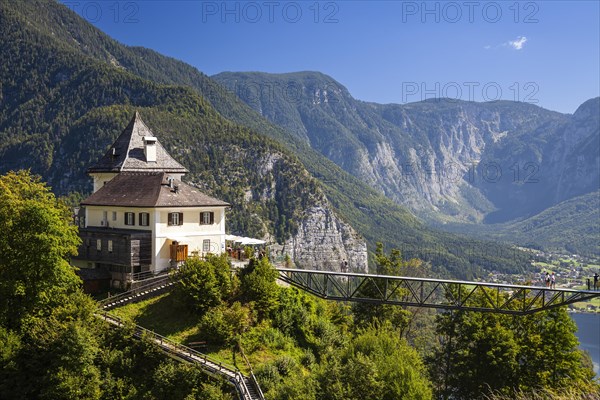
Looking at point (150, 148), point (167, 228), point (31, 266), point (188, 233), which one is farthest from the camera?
point (150, 148)

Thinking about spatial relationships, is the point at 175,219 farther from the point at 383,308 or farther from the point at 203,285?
the point at 383,308

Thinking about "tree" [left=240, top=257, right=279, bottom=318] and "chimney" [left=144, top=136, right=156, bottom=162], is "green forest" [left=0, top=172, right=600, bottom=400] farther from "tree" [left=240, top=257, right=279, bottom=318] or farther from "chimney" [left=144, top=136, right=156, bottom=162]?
"chimney" [left=144, top=136, right=156, bottom=162]

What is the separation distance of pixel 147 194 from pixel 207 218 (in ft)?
19.1

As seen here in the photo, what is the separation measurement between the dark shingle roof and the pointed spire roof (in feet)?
23.4

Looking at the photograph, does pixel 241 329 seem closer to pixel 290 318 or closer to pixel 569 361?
pixel 290 318

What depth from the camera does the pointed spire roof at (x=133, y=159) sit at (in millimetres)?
66875

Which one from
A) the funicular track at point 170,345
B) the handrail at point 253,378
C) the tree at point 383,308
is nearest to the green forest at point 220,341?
the handrail at point 253,378

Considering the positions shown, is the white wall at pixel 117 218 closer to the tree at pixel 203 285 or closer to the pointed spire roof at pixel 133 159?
the tree at pixel 203 285

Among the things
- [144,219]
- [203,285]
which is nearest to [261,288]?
[203,285]

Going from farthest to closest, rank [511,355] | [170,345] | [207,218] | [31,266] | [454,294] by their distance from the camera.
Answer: [207,218], [454,294], [511,355], [31,266], [170,345]

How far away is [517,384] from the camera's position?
50312 millimetres

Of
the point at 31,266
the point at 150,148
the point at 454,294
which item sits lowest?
the point at 454,294

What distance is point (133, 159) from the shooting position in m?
67.5

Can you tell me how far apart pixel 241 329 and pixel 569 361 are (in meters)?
27.4
